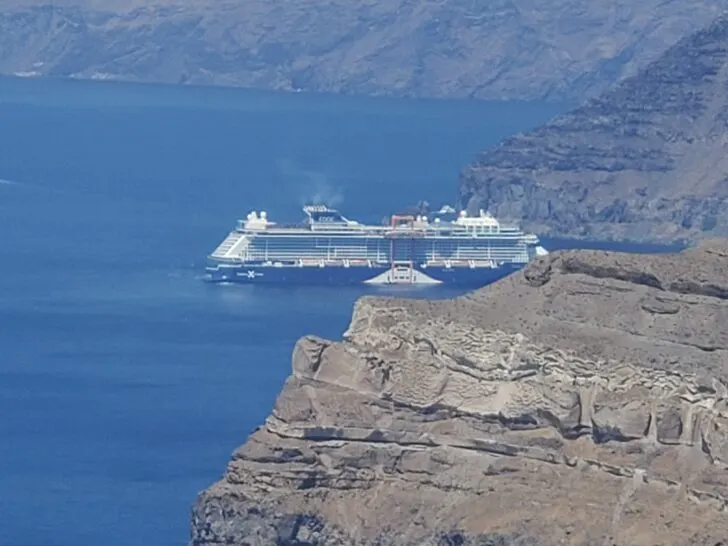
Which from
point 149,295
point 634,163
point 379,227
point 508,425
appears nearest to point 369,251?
point 379,227

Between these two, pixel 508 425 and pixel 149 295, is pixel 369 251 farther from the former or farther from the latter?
pixel 508 425

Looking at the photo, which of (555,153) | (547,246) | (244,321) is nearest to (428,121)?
(555,153)

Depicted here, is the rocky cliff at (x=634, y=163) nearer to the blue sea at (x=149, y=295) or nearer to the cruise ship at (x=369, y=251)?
the blue sea at (x=149, y=295)

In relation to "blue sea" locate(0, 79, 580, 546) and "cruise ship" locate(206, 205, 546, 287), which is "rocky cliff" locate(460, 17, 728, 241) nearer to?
"blue sea" locate(0, 79, 580, 546)

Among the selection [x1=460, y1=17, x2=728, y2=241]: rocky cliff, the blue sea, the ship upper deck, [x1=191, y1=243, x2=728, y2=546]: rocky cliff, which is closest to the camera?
[x1=191, y1=243, x2=728, y2=546]: rocky cliff

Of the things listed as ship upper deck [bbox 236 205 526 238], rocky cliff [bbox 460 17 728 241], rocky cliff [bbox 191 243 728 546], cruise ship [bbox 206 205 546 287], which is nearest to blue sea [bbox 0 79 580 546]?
cruise ship [bbox 206 205 546 287]

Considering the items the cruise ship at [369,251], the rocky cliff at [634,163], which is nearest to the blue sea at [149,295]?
the cruise ship at [369,251]
